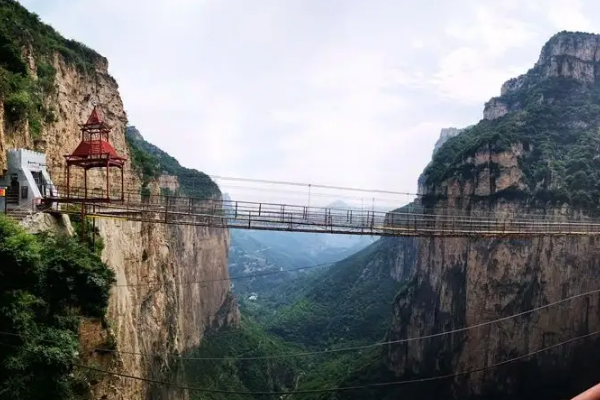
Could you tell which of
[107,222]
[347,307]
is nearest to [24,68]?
[107,222]

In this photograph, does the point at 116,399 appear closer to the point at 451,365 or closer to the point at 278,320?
the point at 451,365

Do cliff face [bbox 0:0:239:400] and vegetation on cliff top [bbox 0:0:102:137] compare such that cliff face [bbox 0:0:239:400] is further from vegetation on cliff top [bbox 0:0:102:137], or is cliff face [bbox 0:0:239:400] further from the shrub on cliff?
the shrub on cliff

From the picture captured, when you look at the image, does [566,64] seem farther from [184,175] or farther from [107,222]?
[107,222]

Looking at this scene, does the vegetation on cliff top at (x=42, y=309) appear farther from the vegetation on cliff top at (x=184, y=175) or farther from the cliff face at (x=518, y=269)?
the vegetation on cliff top at (x=184, y=175)

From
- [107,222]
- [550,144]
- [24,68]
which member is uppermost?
[550,144]

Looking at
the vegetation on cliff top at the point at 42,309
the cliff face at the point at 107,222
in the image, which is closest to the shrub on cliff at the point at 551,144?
the cliff face at the point at 107,222

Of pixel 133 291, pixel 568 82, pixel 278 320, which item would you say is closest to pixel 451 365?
pixel 133 291

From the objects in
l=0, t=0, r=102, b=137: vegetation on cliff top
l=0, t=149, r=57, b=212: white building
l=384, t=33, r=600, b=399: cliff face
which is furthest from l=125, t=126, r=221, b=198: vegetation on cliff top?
l=0, t=149, r=57, b=212: white building
